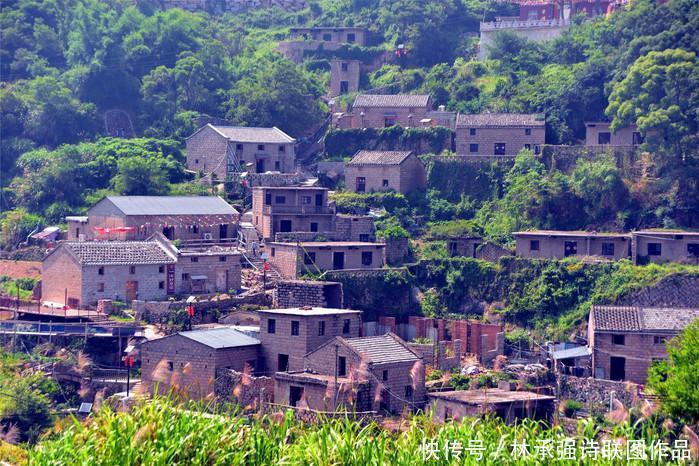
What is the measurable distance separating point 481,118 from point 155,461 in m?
32.1

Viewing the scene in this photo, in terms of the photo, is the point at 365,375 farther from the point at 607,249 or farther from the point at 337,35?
the point at 337,35

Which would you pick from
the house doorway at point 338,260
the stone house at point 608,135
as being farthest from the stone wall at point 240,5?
the house doorway at point 338,260

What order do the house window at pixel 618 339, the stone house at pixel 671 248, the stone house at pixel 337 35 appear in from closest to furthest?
1. the house window at pixel 618 339
2. the stone house at pixel 671 248
3. the stone house at pixel 337 35

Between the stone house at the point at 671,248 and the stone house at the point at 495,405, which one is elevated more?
the stone house at the point at 671,248

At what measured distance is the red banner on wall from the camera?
43.7 metres

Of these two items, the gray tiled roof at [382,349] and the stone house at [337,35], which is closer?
the gray tiled roof at [382,349]

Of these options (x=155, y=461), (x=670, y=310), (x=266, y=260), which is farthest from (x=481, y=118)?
(x=155, y=461)

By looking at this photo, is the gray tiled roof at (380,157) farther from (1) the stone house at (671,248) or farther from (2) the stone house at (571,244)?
(1) the stone house at (671,248)

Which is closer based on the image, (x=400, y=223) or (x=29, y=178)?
(x=400, y=223)

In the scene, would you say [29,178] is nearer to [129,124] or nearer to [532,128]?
[129,124]

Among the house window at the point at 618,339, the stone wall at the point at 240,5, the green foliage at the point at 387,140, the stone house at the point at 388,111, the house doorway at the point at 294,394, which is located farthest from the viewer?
the stone wall at the point at 240,5

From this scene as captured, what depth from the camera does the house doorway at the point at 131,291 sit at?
4303cm

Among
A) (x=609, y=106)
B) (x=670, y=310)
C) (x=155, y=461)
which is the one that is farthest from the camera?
(x=609, y=106)

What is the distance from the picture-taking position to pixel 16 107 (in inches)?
2218
